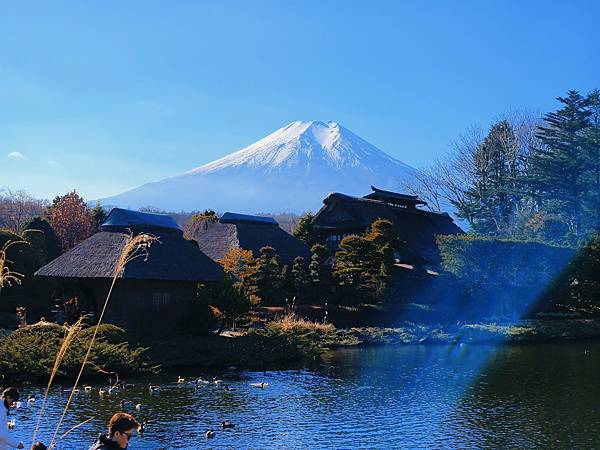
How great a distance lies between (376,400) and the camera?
15.5 m

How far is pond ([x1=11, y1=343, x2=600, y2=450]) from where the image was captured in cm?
1204

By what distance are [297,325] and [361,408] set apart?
11753 millimetres

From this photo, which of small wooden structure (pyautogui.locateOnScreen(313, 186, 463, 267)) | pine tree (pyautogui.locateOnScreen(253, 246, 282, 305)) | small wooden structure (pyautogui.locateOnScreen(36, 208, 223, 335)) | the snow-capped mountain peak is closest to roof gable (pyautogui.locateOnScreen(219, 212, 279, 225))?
small wooden structure (pyautogui.locateOnScreen(313, 186, 463, 267))

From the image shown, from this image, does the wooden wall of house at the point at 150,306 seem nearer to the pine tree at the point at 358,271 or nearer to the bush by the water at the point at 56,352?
the bush by the water at the point at 56,352

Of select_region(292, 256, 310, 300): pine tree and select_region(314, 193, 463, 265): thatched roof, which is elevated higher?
select_region(314, 193, 463, 265): thatched roof

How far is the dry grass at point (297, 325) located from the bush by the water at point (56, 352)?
7.41 m

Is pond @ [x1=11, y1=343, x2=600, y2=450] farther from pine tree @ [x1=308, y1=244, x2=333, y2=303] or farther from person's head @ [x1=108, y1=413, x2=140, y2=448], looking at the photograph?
pine tree @ [x1=308, y1=244, x2=333, y2=303]

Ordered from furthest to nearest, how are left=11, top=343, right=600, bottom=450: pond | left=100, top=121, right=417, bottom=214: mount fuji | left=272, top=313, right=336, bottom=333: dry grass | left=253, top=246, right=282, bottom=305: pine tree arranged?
left=100, top=121, right=417, bottom=214: mount fuji < left=253, top=246, right=282, bottom=305: pine tree < left=272, top=313, right=336, bottom=333: dry grass < left=11, top=343, right=600, bottom=450: pond

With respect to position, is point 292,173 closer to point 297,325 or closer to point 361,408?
point 297,325

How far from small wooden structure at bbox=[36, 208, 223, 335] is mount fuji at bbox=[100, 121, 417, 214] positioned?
409 ft

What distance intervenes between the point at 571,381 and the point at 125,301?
14.2 metres

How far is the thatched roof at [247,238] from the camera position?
3609cm

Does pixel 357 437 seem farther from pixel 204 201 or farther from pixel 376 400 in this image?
pixel 204 201

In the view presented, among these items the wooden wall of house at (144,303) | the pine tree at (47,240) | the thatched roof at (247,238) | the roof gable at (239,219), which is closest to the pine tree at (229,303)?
the wooden wall of house at (144,303)
